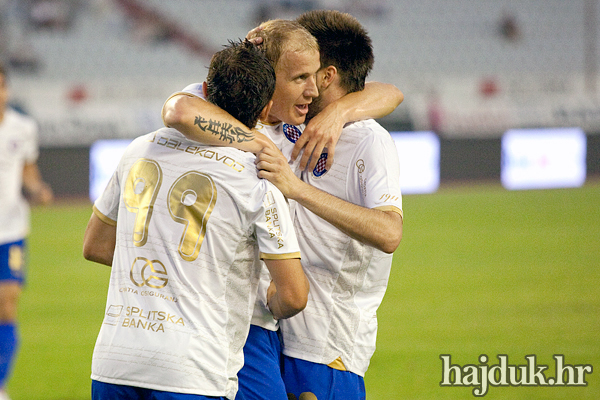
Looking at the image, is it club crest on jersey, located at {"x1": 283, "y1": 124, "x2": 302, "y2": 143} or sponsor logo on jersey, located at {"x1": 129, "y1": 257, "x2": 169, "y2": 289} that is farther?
club crest on jersey, located at {"x1": 283, "y1": 124, "x2": 302, "y2": 143}

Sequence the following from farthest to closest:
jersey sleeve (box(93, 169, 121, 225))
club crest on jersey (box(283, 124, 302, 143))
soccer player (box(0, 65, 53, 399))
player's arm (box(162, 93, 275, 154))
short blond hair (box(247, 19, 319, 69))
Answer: soccer player (box(0, 65, 53, 399)) → club crest on jersey (box(283, 124, 302, 143)) → short blond hair (box(247, 19, 319, 69)) → jersey sleeve (box(93, 169, 121, 225)) → player's arm (box(162, 93, 275, 154))

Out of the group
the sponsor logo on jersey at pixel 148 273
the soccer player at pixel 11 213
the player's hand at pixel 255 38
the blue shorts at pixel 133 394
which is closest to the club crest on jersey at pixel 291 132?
the player's hand at pixel 255 38

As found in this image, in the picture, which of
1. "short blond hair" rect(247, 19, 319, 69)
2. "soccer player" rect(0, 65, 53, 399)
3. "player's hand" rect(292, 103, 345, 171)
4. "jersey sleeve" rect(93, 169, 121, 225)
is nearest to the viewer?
"jersey sleeve" rect(93, 169, 121, 225)

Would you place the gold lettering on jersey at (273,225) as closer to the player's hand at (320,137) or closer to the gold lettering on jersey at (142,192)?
the gold lettering on jersey at (142,192)

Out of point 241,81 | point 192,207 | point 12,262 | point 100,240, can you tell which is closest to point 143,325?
point 192,207

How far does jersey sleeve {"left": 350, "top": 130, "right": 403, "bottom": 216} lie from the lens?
2.15 metres

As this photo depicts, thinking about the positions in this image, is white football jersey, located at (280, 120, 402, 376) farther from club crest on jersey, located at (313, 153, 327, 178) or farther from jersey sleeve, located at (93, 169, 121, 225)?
jersey sleeve, located at (93, 169, 121, 225)

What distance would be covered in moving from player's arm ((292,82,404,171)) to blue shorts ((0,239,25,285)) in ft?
10.6

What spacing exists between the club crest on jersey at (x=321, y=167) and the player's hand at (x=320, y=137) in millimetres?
22

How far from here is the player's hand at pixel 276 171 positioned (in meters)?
1.90

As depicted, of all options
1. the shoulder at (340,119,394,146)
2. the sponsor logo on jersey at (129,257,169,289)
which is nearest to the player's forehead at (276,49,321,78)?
the shoulder at (340,119,394,146)

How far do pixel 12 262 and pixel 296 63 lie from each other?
347 centimetres

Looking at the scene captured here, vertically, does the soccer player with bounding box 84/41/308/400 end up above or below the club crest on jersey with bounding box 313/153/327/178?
below

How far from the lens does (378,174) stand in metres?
2.18
